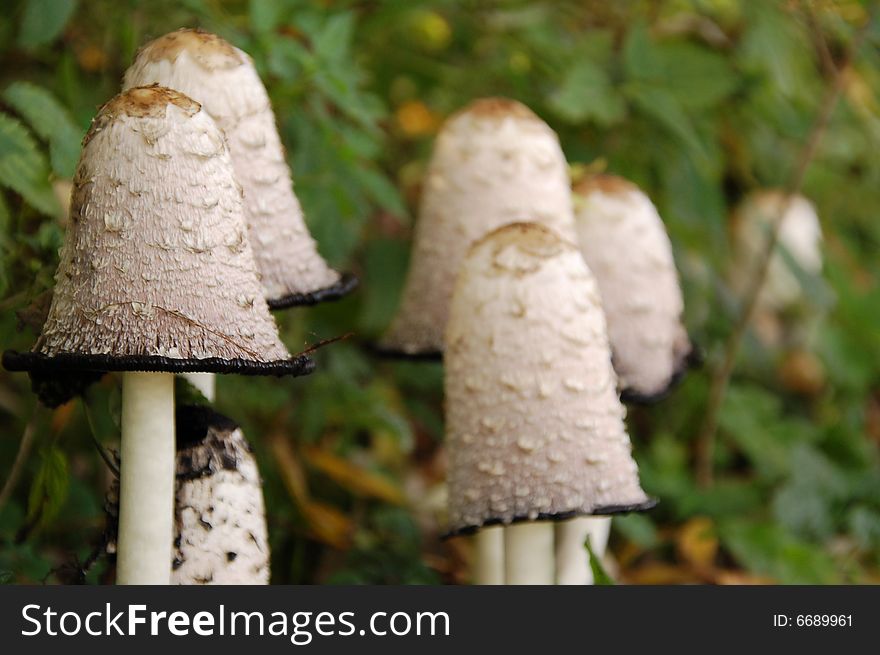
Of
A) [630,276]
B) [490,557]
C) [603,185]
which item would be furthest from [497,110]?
[490,557]

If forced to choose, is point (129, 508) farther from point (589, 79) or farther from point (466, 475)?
point (589, 79)

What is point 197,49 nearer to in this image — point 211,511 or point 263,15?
point 263,15

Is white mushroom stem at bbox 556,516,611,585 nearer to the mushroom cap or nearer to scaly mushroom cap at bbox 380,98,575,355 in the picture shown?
scaly mushroom cap at bbox 380,98,575,355

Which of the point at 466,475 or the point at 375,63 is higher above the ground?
the point at 375,63

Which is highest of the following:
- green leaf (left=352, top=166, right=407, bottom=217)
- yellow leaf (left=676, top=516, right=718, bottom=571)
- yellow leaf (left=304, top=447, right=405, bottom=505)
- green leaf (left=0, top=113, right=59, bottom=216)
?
green leaf (left=352, top=166, right=407, bottom=217)

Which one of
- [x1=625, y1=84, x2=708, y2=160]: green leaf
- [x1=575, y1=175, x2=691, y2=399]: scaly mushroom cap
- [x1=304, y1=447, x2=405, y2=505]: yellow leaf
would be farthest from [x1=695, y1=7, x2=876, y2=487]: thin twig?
[x1=304, y1=447, x2=405, y2=505]: yellow leaf

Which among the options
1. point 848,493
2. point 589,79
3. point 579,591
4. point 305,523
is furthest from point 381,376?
point 579,591

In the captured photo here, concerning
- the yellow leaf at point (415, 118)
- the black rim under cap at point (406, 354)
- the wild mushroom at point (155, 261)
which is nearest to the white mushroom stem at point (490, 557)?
the black rim under cap at point (406, 354)

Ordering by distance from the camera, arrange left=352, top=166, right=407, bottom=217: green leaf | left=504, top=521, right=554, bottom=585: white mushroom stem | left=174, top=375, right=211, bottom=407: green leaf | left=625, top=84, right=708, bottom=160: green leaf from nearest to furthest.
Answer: left=174, top=375, right=211, bottom=407: green leaf < left=504, top=521, right=554, bottom=585: white mushroom stem < left=352, top=166, right=407, bottom=217: green leaf < left=625, top=84, right=708, bottom=160: green leaf
